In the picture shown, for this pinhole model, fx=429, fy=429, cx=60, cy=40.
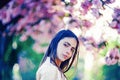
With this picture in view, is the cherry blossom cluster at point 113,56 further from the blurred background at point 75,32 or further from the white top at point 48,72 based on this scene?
the white top at point 48,72

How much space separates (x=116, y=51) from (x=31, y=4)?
1.78 feet

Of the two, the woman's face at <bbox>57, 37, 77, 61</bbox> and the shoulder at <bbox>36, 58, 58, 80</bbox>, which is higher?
the woman's face at <bbox>57, 37, 77, 61</bbox>

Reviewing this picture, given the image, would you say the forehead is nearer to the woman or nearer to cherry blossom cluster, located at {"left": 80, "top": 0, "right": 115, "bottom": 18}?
the woman

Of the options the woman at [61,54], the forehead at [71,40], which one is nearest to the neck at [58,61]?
the woman at [61,54]

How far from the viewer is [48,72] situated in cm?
232

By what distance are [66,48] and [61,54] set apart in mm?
43

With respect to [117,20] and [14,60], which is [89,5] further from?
[14,60]

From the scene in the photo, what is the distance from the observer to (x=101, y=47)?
2.35 m

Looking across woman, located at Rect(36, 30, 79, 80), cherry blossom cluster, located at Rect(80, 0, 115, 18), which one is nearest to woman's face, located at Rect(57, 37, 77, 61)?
woman, located at Rect(36, 30, 79, 80)

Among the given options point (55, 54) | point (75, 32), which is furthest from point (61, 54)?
point (75, 32)

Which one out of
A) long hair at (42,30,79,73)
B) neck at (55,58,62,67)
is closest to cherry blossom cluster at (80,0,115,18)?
long hair at (42,30,79,73)

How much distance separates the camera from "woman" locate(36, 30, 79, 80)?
235cm

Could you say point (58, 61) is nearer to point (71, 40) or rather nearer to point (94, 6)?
point (71, 40)

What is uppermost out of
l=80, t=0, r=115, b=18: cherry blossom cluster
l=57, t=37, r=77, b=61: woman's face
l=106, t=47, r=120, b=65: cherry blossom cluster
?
l=80, t=0, r=115, b=18: cherry blossom cluster
